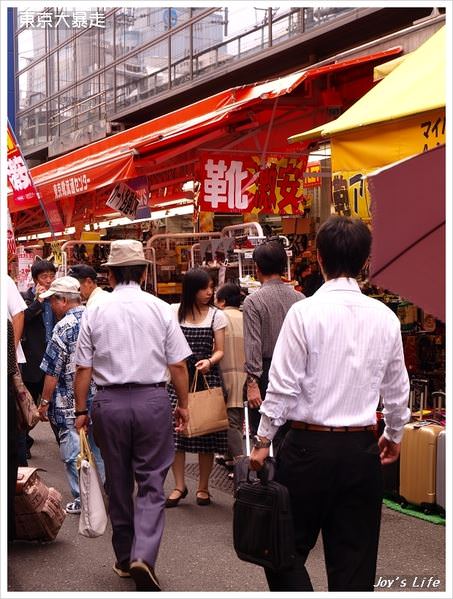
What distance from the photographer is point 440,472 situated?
6.32 metres

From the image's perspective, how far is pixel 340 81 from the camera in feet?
30.8

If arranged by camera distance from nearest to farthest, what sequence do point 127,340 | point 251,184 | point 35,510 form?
point 127,340 → point 35,510 → point 251,184

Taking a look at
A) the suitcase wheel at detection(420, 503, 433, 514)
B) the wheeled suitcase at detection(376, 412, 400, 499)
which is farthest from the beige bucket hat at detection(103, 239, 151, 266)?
the suitcase wheel at detection(420, 503, 433, 514)

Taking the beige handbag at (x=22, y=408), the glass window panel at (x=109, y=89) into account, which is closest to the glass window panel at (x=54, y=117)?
the glass window panel at (x=109, y=89)

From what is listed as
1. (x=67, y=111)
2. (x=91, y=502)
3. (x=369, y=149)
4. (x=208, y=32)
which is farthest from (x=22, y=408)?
(x=67, y=111)

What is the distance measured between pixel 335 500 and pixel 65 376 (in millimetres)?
3298

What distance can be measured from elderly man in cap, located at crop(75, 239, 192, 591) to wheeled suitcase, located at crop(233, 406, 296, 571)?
121 cm

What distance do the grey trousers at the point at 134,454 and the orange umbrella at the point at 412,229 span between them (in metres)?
2.05

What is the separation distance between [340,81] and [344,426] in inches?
261

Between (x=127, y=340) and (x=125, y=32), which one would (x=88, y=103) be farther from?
(x=127, y=340)

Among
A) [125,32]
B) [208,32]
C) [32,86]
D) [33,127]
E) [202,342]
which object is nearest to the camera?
[202,342]

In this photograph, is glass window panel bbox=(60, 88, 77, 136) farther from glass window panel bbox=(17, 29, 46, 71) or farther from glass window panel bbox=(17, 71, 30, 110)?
glass window panel bbox=(17, 71, 30, 110)

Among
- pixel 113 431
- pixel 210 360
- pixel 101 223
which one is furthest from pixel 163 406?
pixel 101 223

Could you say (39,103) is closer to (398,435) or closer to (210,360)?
(210,360)
